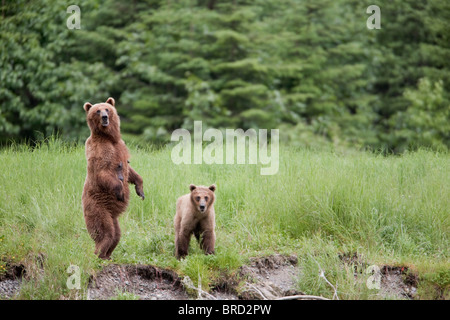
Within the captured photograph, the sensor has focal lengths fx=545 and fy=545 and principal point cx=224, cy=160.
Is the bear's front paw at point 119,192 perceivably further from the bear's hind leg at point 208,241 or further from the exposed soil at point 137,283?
the bear's hind leg at point 208,241

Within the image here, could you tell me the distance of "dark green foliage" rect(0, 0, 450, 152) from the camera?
524 inches

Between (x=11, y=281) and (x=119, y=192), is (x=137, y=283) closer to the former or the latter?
(x=119, y=192)

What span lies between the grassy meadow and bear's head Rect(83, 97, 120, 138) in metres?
1.16

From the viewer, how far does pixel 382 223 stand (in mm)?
6078

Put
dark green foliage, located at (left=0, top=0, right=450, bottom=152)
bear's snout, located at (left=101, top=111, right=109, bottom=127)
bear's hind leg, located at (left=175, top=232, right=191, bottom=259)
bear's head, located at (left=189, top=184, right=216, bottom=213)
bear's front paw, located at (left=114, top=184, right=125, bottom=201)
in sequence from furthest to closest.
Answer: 1. dark green foliage, located at (left=0, top=0, right=450, bottom=152)
2. bear's hind leg, located at (left=175, top=232, right=191, bottom=259)
3. bear's head, located at (left=189, top=184, right=216, bottom=213)
4. bear's front paw, located at (left=114, top=184, right=125, bottom=201)
5. bear's snout, located at (left=101, top=111, right=109, bottom=127)

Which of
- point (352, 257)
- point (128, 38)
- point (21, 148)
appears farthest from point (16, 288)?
point (128, 38)

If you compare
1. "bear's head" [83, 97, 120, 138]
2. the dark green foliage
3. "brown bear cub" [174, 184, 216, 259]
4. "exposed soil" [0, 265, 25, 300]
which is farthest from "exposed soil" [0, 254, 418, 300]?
the dark green foliage

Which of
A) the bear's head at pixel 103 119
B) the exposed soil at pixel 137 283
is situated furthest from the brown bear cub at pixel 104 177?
the exposed soil at pixel 137 283

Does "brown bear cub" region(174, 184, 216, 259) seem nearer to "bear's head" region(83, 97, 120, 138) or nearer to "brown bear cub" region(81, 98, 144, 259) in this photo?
"brown bear cub" region(81, 98, 144, 259)

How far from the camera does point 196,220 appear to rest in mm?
5051

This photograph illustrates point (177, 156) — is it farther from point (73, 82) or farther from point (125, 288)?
point (73, 82)

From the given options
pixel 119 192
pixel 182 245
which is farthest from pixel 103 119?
pixel 182 245

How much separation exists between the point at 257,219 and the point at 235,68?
9.21m
